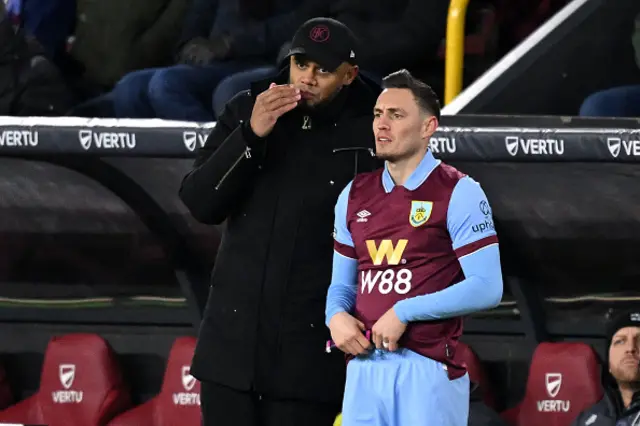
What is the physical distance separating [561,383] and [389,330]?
176 centimetres

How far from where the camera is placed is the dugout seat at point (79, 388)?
5164 mm

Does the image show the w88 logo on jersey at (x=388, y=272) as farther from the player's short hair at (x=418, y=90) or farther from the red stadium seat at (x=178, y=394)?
the red stadium seat at (x=178, y=394)

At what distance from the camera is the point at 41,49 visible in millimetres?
5488

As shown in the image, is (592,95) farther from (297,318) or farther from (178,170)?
(297,318)

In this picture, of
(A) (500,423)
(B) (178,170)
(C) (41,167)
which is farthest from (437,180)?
(C) (41,167)

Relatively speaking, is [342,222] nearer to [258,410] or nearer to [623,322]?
[258,410]

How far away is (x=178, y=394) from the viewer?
16.5 feet

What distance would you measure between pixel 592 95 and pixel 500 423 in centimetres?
109

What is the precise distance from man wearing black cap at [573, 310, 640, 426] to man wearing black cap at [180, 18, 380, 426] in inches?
47.0

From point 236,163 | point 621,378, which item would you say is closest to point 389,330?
point 236,163

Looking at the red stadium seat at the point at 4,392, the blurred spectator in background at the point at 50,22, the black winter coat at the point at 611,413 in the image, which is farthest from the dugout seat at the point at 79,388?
the black winter coat at the point at 611,413

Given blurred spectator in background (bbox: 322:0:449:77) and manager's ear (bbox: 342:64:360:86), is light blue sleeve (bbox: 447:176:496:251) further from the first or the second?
blurred spectator in background (bbox: 322:0:449:77)

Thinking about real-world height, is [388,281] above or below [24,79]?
below

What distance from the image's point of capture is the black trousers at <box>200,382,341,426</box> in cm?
316
